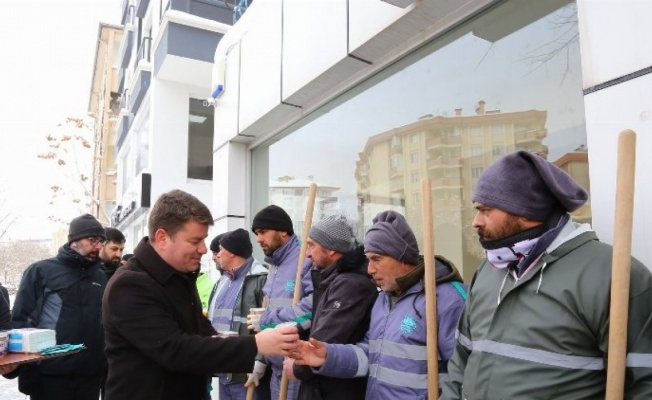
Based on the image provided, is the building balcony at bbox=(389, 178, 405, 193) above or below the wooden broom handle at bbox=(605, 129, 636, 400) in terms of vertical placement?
above

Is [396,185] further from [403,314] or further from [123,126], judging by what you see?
[123,126]

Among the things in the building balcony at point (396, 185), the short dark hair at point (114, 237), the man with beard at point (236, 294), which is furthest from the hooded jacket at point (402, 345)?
the short dark hair at point (114, 237)

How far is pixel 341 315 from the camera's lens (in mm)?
2832

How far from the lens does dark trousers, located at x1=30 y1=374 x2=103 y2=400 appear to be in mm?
4035

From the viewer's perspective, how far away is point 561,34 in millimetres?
2752

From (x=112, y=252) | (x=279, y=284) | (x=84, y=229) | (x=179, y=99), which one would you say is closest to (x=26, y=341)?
(x=84, y=229)

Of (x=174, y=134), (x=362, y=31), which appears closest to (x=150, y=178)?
(x=174, y=134)

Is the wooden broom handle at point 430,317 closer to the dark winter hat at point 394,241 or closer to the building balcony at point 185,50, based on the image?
the dark winter hat at point 394,241

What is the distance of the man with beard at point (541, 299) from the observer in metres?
1.63

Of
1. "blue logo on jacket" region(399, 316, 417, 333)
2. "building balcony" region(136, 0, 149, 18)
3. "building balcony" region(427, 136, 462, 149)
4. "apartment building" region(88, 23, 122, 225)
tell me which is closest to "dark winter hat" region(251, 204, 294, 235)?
"building balcony" region(427, 136, 462, 149)

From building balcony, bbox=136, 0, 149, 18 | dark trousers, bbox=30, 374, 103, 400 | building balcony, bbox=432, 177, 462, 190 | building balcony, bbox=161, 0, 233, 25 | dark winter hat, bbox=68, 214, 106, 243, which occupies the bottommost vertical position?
dark trousers, bbox=30, 374, 103, 400

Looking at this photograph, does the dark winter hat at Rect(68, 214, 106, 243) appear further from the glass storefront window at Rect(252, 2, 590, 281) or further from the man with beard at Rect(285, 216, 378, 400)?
the man with beard at Rect(285, 216, 378, 400)

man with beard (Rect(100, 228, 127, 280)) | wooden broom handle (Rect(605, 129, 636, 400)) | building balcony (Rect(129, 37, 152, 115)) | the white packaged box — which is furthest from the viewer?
building balcony (Rect(129, 37, 152, 115))

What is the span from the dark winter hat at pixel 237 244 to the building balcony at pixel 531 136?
2572 millimetres
